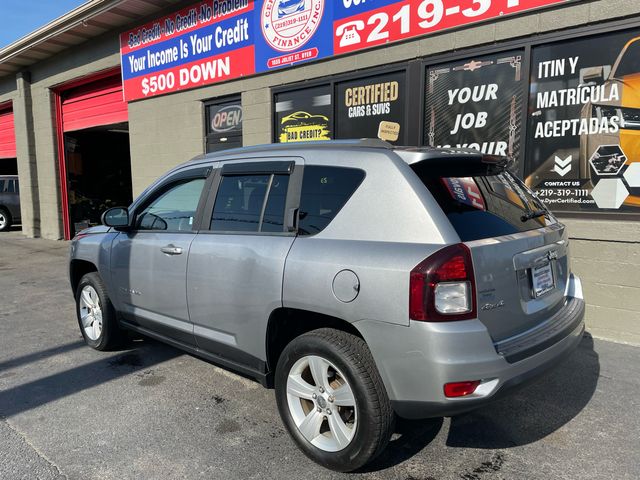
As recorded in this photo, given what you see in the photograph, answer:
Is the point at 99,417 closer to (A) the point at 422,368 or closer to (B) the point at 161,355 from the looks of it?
(B) the point at 161,355

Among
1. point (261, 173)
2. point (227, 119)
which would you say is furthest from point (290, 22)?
point (261, 173)

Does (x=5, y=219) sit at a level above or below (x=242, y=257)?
below

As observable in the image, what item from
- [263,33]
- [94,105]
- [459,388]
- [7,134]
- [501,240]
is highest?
[263,33]

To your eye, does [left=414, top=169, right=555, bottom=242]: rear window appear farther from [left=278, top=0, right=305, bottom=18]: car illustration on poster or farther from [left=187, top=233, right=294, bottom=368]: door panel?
[left=278, top=0, right=305, bottom=18]: car illustration on poster

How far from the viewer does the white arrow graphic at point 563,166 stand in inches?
211

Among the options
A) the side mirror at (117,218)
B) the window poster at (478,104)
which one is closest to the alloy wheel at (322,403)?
the side mirror at (117,218)

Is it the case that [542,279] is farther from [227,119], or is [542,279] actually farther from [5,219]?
[5,219]

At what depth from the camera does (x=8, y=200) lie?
1645 cm

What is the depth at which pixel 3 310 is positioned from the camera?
6312 mm

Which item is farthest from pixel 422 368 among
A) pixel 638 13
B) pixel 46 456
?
pixel 638 13

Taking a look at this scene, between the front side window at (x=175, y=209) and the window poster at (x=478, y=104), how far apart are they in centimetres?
319

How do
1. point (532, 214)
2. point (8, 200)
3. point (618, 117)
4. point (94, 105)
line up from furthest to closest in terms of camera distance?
point (8, 200), point (94, 105), point (618, 117), point (532, 214)

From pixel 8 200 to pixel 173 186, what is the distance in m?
15.6

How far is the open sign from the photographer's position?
28.2ft
